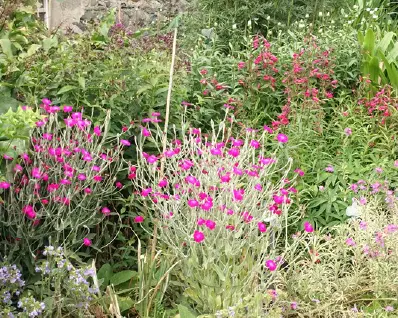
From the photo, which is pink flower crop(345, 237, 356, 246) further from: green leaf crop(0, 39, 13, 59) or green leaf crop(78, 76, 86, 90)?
green leaf crop(0, 39, 13, 59)

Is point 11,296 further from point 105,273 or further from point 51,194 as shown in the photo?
point 105,273

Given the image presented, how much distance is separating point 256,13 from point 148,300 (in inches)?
190

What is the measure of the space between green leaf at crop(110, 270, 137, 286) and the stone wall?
4.95 m

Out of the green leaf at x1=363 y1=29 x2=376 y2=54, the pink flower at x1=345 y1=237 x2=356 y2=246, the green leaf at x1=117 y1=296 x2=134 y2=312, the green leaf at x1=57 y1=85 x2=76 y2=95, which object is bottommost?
the green leaf at x1=117 y1=296 x2=134 y2=312

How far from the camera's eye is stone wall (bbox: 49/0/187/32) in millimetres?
8219

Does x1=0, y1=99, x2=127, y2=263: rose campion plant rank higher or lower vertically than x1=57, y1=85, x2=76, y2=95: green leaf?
lower

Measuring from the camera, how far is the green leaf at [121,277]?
3.60m

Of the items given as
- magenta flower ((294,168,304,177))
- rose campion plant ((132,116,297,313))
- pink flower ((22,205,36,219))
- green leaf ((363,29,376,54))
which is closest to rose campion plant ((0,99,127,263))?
pink flower ((22,205,36,219))

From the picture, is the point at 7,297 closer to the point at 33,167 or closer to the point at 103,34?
the point at 33,167

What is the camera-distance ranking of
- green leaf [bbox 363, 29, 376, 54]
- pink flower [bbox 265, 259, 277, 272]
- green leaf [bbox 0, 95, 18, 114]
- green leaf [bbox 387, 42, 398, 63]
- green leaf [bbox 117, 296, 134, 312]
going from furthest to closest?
green leaf [bbox 387, 42, 398, 63] → green leaf [bbox 363, 29, 376, 54] → green leaf [bbox 0, 95, 18, 114] → green leaf [bbox 117, 296, 134, 312] → pink flower [bbox 265, 259, 277, 272]

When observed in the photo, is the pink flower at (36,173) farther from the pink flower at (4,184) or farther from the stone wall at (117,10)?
the stone wall at (117,10)

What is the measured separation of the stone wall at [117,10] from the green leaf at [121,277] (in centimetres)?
495

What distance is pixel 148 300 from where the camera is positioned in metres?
3.38

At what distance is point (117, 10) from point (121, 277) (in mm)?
5792
